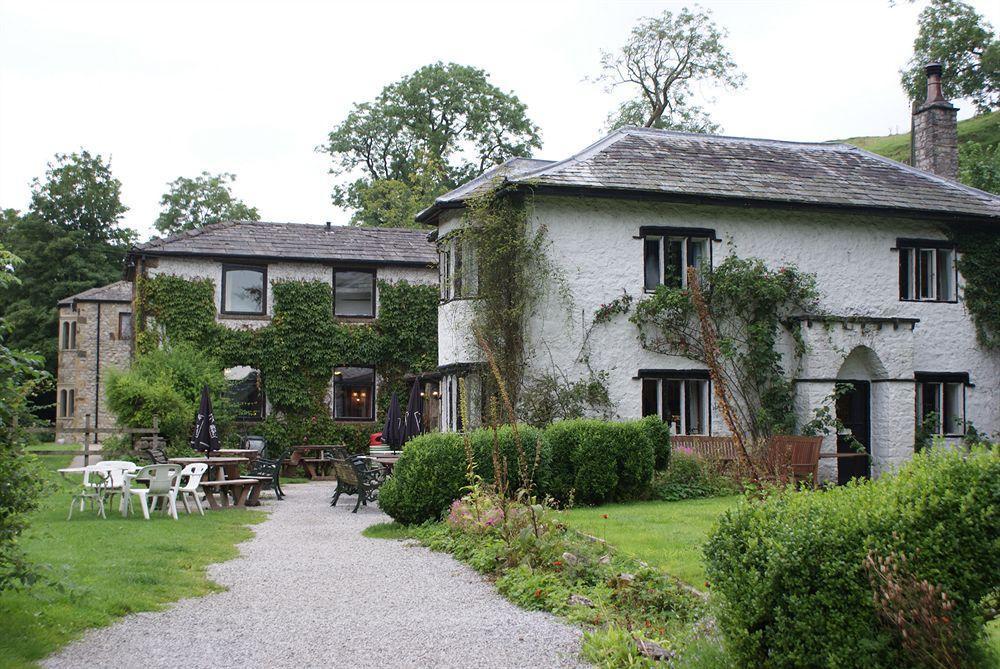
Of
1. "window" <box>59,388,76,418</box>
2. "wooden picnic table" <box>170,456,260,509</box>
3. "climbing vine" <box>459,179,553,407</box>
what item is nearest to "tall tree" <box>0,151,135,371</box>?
"window" <box>59,388,76,418</box>

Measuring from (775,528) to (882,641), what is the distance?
0.81m

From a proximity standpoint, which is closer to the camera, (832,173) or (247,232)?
(832,173)

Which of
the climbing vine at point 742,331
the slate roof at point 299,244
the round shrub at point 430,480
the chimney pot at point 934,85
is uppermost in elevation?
the chimney pot at point 934,85

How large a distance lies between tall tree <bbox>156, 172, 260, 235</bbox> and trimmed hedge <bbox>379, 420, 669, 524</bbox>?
154 ft

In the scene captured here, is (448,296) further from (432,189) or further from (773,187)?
(432,189)

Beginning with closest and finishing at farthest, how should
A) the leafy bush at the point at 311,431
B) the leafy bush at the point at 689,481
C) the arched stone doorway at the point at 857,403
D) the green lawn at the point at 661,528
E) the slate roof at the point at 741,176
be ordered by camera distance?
the green lawn at the point at 661,528 < the leafy bush at the point at 689,481 < the slate roof at the point at 741,176 < the arched stone doorway at the point at 857,403 < the leafy bush at the point at 311,431

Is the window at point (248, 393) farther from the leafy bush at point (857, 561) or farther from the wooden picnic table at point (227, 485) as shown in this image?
the leafy bush at point (857, 561)

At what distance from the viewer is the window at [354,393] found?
27.3 m

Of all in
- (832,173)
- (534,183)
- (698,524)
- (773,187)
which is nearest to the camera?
(698,524)

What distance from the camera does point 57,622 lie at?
287 inches

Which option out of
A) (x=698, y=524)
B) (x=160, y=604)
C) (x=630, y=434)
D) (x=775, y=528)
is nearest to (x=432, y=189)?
(x=630, y=434)

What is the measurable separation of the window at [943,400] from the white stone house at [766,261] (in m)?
0.04

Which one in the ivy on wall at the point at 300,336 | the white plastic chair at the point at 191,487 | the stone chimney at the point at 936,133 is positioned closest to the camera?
the white plastic chair at the point at 191,487

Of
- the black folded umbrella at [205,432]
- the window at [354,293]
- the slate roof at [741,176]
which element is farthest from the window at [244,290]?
the black folded umbrella at [205,432]
